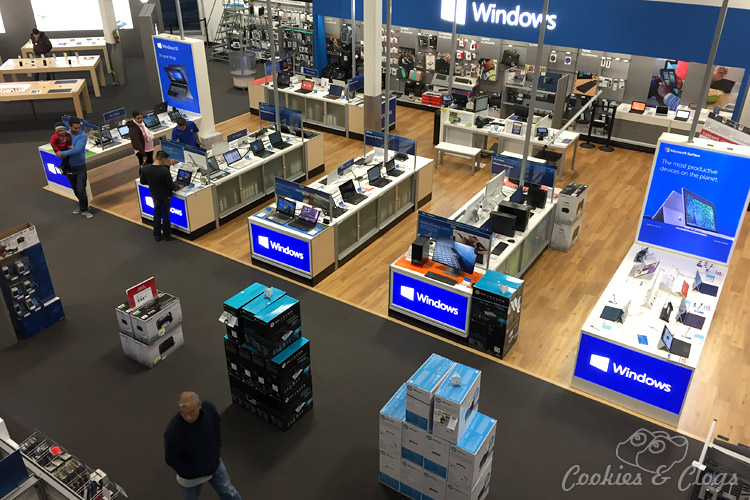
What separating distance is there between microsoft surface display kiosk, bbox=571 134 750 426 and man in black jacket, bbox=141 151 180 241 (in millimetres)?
6255

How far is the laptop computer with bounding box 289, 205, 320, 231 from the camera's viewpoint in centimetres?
870

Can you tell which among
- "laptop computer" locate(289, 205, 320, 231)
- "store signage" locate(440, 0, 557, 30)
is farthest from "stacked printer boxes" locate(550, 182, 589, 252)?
"laptop computer" locate(289, 205, 320, 231)

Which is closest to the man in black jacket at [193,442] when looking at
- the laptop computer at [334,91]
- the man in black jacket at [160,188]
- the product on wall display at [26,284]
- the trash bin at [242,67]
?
the product on wall display at [26,284]

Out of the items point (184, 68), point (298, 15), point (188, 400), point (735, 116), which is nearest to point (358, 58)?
point (298, 15)

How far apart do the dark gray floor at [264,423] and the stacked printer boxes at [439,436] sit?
43 cm

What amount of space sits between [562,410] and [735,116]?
301 inches

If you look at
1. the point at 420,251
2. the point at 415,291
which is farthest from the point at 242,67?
the point at 415,291

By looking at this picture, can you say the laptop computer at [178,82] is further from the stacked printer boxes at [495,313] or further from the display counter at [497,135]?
the stacked printer boxes at [495,313]

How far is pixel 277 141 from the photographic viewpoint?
11.3 meters

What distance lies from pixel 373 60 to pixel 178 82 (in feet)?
13.6

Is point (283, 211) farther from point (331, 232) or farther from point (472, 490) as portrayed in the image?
point (472, 490)

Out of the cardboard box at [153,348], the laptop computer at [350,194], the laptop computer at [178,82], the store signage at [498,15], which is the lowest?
the cardboard box at [153,348]

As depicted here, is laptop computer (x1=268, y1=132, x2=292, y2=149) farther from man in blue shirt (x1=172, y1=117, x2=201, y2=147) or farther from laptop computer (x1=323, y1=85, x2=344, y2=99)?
laptop computer (x1=323, y1=85, x2=344, y2=99)

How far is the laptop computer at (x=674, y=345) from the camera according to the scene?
6.12m
